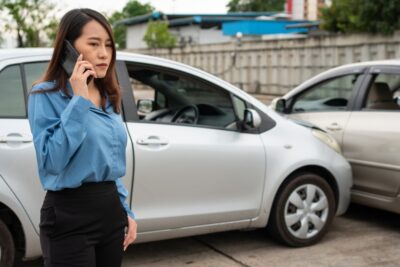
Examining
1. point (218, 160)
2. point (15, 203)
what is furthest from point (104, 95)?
point (218, 160)

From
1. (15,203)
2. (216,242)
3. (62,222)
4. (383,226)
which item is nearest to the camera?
(62,222)

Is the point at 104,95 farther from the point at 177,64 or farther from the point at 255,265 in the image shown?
the point at 255,265

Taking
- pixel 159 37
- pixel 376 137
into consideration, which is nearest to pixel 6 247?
pixel 376 137

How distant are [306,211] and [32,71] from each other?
2380 millimetres

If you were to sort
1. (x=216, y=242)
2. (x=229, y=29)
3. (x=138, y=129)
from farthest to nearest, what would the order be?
1. (x=229, y=29)
2. (x=216, y=242)
3. (x=138, y=129)

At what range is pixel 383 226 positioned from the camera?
17.5 feet

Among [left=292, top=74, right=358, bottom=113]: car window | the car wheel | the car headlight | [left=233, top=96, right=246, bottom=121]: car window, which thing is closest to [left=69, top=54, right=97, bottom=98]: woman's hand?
the car wheel

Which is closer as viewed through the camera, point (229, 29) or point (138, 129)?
point (138, 129)

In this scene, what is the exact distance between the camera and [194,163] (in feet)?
13.4

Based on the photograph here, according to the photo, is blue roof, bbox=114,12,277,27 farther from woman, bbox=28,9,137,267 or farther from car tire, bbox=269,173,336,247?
woman, bbox=28,9,137,267

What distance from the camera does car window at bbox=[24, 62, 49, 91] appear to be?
12.0 ft

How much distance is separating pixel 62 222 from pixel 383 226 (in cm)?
407

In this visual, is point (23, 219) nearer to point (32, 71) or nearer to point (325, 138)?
point (32, 71)

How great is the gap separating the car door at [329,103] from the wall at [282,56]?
13088 mm
